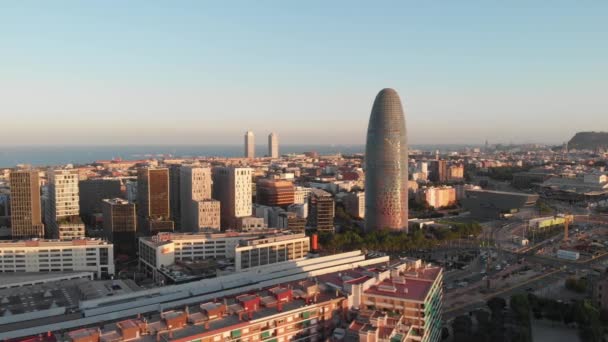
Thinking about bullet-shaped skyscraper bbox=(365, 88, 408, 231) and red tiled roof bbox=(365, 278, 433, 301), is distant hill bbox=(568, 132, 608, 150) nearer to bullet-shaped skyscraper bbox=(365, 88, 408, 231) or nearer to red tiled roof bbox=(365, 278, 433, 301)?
bullet-shaped skyscraper bbox=(365, 88, 408, 231)

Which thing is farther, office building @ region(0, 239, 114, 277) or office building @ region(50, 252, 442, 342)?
office building @ region(0, 239, 114, 277)

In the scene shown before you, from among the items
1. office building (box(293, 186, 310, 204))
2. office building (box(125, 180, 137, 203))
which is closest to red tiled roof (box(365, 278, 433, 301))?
office building (box(293, 186, 310, 204))

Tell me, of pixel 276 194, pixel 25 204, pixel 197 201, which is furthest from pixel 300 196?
pixel 25 204

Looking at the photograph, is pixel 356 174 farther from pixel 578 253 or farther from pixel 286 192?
pixel 578 253

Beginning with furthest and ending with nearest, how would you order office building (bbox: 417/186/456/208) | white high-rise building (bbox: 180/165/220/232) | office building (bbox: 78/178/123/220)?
office building (bbox: 417/186/456/208)
office building (bbox: 78/178/123/220)
white high-rise building (bbox: 180/165/220/232)

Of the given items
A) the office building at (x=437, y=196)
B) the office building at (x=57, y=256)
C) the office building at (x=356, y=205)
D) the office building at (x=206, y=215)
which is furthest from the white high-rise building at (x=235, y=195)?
the office building at (x=437, y=196)

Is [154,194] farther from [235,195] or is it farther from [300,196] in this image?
[300,196]
